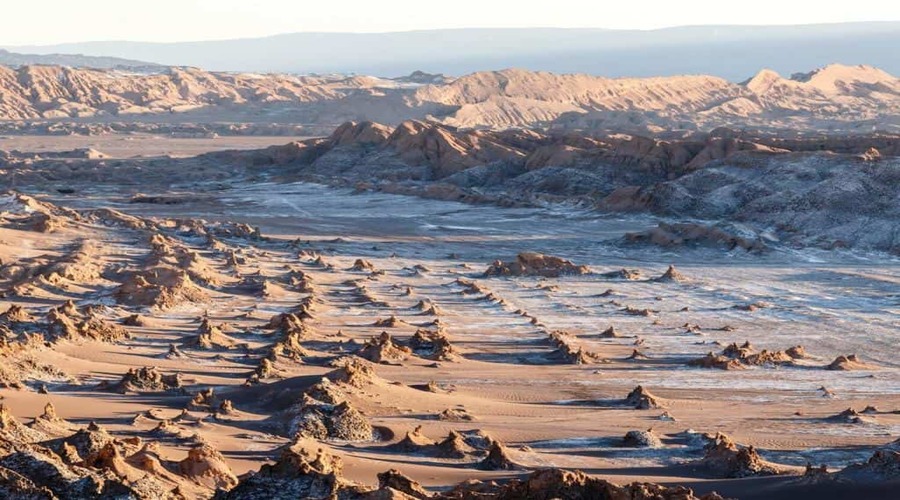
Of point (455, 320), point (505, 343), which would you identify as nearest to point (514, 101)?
point (455, 320)

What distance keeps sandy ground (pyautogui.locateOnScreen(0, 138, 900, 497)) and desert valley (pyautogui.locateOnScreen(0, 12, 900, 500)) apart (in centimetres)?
8

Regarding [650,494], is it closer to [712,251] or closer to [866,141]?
[712,251]

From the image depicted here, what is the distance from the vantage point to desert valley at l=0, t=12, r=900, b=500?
9.24 m

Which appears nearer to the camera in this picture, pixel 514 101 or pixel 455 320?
pixel 455 320

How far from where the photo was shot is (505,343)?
18.9m

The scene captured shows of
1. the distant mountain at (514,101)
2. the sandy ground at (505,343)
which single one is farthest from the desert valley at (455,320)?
the distant mountain at (514,101)

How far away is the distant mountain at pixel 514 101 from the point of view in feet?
260

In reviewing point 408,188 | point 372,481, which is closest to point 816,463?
point 372,481

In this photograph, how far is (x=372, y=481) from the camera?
8.88m

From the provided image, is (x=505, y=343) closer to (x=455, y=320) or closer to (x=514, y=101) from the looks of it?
(x=455, y=320)

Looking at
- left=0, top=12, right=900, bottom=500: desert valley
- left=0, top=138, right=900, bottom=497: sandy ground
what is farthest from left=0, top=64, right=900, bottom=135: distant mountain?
left=0, top=138, right=900, bottom=497: sandy ground

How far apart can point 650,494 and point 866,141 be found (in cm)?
3786

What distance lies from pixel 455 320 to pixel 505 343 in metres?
2.49

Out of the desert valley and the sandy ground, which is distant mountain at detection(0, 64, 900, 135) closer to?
the desert valley
